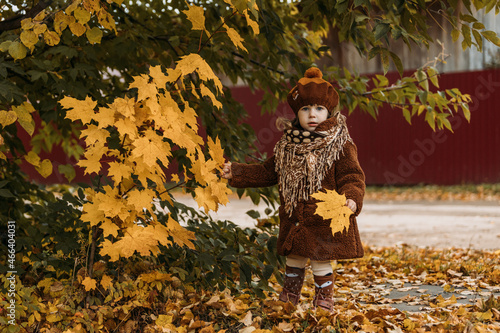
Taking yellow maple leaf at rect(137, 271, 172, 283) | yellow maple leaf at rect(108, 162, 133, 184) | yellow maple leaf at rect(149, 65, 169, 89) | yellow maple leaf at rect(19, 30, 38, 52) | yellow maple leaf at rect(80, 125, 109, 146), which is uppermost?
yellow maple leaf at rect(19, 30, 38, 52)

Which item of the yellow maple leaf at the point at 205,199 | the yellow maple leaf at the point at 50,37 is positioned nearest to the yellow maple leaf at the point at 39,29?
the yellow maple leaf at the point at 50,37

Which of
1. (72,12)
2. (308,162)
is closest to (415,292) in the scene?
(308,162)

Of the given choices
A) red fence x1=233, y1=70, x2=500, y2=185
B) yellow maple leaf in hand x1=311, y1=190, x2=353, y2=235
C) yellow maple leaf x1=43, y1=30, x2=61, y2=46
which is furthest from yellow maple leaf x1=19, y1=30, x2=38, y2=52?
red fence x1=233, y1=70, x2=500, y2=185

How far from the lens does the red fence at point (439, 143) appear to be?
40.0 feet

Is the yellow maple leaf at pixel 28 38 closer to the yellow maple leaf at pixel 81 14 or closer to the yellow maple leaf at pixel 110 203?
the yellow maple leaf at pixel 81 14

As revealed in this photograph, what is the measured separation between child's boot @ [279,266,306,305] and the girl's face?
0.77 metres

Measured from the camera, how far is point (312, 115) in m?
2.58

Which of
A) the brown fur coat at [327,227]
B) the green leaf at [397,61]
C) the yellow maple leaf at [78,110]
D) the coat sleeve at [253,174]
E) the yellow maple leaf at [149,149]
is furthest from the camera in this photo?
the coat sleeve at [253,174]

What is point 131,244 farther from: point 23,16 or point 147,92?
point 23,16

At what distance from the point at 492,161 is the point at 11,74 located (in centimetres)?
1181

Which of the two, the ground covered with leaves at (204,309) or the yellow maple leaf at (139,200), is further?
the ground covered with leaves at (204,309)

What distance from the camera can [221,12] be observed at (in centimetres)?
367

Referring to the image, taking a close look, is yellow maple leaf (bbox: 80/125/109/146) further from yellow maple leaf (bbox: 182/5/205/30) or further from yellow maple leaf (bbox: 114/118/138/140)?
yellow maple leaf (bbox: 182/5/205/30)

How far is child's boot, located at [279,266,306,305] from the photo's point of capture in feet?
8.75
